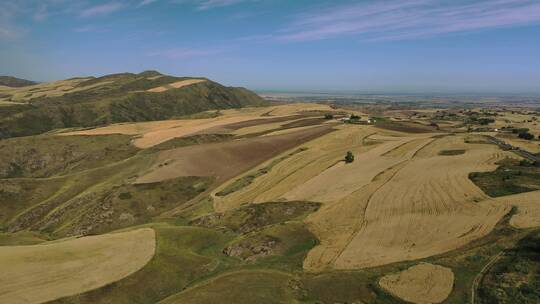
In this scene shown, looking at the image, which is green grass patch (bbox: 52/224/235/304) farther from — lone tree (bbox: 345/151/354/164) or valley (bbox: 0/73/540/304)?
lone tree (bbox: 345/151/354/164)

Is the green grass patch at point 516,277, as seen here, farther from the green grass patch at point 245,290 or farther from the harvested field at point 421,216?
the green grass patch at point 245,290

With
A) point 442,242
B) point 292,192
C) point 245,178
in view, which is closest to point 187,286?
point 442,242

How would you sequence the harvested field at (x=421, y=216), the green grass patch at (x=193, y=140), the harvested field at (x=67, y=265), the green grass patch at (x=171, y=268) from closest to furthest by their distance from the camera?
1. the harvested field at (x=67, y=265)
2. the green grass patch at (x=171, y=268)
3. the harvested field at (x=421, y=216)
4. the green grass patch at (x=193, y=140)

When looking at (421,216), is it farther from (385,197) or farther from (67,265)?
(67,265)

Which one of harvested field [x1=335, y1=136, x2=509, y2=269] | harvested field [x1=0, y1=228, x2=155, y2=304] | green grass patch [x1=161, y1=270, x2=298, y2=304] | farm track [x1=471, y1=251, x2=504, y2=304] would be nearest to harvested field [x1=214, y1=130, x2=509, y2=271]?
harvested field [x1=335, y1=136, x2=509, y2=269]

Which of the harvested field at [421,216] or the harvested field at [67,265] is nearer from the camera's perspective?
the harvested field at [67,265]

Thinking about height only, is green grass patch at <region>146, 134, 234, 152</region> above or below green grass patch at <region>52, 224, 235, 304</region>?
above

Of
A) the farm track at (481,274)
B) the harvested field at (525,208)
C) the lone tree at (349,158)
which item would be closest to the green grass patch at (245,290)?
the farm track at (481,274)
